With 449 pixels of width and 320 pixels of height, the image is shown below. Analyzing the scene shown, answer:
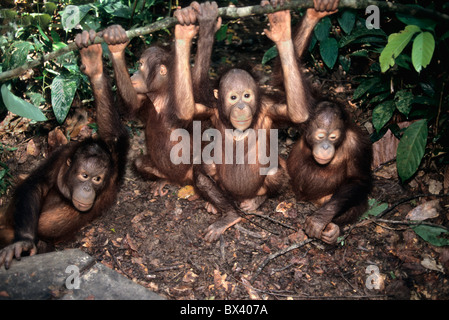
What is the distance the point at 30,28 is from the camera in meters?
4.82

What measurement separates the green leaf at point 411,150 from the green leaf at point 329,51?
1.07m

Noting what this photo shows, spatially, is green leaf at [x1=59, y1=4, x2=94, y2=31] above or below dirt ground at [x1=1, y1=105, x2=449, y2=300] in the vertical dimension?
above

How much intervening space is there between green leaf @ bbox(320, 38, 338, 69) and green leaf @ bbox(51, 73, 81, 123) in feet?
8.04

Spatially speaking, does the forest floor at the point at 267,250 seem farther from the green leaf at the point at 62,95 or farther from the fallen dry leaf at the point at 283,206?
the green leaf at the point at 62,95

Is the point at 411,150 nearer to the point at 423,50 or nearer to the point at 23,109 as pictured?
the point at 423,50

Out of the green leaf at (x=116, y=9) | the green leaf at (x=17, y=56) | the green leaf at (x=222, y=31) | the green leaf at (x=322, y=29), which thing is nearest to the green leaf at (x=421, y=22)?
the green leaf at (x=322, y=29)

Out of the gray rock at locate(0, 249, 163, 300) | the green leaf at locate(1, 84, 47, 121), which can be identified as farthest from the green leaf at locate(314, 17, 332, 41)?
the gray rock at locate(0, 249, 163, 300)

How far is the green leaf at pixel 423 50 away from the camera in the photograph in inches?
120

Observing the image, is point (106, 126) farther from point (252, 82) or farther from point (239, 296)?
point (239, 296)

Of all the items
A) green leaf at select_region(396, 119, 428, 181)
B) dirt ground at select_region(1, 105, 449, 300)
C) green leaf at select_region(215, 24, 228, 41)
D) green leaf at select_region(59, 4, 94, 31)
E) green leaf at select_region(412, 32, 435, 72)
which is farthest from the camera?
green leaf at select_region(215, 24, 228, 41)

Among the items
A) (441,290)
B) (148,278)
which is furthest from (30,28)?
(441,290)

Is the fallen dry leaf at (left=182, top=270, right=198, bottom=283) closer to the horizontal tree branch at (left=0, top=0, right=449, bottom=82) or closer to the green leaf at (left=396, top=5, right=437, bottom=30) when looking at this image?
the horizontal tree branch at (left=0, top=0, right=449, bottom=82)

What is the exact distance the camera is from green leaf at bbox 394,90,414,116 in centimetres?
411

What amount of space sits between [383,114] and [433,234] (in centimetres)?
116
